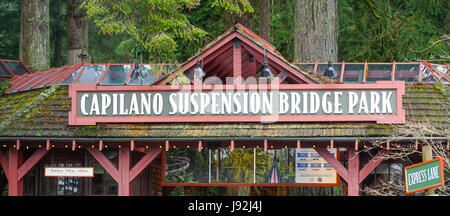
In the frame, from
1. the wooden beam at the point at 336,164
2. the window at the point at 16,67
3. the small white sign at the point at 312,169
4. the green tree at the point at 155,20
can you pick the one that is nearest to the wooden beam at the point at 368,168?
the wooden beam at the point at 336,164

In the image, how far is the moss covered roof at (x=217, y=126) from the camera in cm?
1490

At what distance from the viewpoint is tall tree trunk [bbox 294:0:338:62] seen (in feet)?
68.1

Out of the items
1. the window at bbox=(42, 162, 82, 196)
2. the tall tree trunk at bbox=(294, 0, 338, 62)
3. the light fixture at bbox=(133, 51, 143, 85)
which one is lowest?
the window at bbox=(42, 162, 82, 196)

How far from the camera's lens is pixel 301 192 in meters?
19.7

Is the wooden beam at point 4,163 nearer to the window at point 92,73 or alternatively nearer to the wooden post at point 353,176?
the window at point 92,73

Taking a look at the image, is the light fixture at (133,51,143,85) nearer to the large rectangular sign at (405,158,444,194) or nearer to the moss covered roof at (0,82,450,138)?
the moss covered roof at (0,82,450,138)

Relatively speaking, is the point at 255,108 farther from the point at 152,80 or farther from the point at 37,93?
the point at 37,93

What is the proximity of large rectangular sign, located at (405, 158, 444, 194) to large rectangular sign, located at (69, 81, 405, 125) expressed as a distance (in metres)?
4.29

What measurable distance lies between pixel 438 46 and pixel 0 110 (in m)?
14.3

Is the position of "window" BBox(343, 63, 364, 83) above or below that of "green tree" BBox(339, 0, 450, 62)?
below

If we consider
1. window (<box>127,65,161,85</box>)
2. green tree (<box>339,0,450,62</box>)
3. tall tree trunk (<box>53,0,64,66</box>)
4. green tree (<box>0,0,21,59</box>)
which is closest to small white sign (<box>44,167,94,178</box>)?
window (<box>127,65,161,85</box>)

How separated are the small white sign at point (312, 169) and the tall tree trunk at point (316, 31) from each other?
4.66 m

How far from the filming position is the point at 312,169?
16.9 metres

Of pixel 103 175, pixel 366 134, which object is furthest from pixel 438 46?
pixel 103 175
